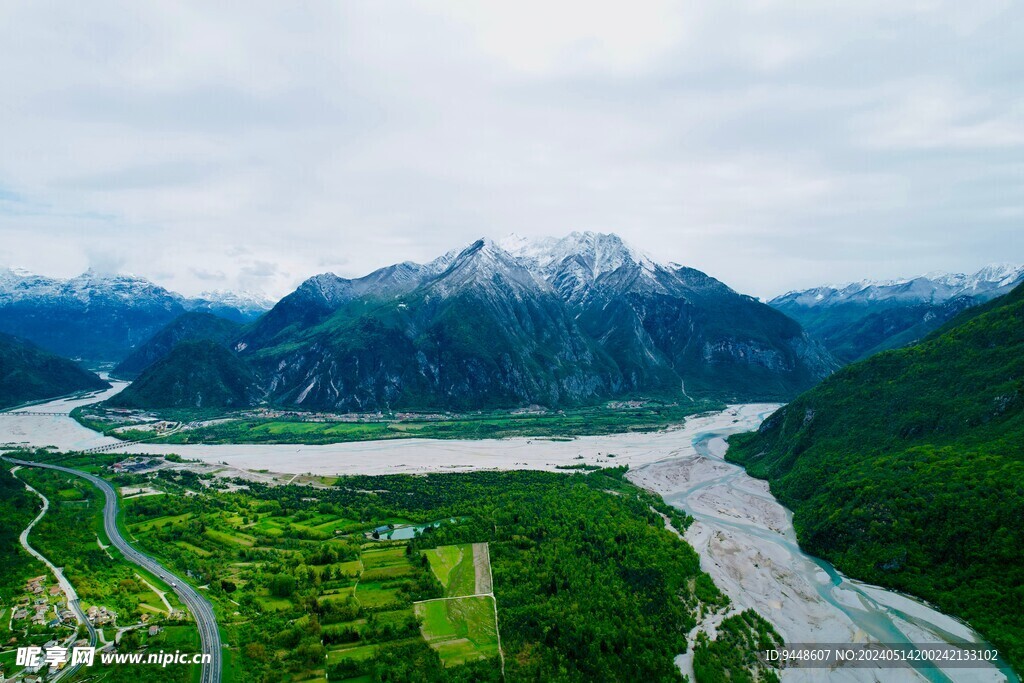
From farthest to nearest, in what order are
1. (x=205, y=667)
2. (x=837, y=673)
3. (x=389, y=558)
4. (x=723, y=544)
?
(x=723, y=544)
(x=389, y=558)
(x=837, y=673)
(x=205, y=667)

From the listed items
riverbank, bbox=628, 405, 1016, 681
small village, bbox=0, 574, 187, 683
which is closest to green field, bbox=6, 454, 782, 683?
small village, bbox=0, 574, 187, 683

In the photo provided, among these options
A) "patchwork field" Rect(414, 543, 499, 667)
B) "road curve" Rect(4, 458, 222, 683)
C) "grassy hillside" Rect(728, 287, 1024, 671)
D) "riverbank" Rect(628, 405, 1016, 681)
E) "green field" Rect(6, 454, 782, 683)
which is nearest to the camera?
"road curve" Rect(4, 458, 222, 683)

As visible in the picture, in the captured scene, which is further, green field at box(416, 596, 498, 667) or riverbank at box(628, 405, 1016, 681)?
riverbank at box(628, 405, 1016, 681)

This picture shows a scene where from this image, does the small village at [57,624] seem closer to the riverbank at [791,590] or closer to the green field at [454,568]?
the green field at [454,568]

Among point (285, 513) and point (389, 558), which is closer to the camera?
point (389, 558)

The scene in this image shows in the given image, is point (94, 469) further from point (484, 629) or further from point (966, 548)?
point (966, 548)

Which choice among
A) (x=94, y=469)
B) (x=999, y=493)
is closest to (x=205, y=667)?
(x=999, y=493)

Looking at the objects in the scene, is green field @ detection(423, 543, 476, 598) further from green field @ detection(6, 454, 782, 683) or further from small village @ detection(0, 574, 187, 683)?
small village @ detection(0, 574, 187, 683)
